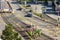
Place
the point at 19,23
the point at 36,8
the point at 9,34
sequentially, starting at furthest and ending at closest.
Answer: the point at 36,8
the point at 19,23
the point at 9,34

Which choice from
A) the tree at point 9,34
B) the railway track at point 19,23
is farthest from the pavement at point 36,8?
the tree at point 9,34

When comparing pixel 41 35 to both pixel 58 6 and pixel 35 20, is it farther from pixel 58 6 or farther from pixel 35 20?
pixel 58 6

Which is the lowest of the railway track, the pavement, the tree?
the pavement

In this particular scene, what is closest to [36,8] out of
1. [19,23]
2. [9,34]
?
[19,23]

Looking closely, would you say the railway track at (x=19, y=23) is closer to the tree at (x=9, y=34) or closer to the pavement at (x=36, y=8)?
the pavement at (x=36, y=8)

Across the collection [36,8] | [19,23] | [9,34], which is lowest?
[36,8]

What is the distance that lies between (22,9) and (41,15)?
42.4 feet

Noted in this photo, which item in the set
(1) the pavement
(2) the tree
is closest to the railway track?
(1) the pavement

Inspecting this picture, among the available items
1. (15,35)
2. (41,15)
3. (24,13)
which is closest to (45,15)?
(41,15)

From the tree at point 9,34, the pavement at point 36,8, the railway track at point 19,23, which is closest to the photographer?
the tree at point 9,34

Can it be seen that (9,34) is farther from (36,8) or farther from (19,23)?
(36,8)

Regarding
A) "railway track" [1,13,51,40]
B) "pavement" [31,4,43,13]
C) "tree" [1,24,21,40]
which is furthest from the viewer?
"pavement" [31,4,43,13]

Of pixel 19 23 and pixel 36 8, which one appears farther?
pixel 36 8

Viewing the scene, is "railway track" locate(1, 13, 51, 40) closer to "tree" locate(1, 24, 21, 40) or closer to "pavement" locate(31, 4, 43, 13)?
"pavement" locate(31, 4, 43, 13)
